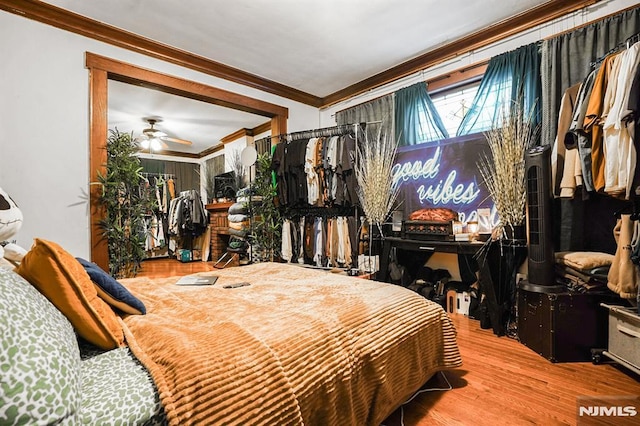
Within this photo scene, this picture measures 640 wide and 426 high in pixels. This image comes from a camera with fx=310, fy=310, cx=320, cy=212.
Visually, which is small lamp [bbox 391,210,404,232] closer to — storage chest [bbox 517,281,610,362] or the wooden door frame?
storage chest [bbox 517,281,610,362]

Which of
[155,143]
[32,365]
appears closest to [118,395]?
[32,365]

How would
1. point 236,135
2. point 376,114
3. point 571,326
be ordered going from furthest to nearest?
1. point 236,135
2. point 376,114
3. point 571,326

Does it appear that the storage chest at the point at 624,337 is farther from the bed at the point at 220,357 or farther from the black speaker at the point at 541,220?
the bed at the point at 220,357

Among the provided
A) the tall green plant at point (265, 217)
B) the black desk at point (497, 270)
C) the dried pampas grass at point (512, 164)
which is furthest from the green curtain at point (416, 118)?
the tall green plant at point (265, 217)

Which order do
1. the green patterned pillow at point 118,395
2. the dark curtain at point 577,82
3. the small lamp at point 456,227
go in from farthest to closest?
the small lamp at point 456,227
the dark curtain at point 577,82
the green patterned pillow at point 118,395

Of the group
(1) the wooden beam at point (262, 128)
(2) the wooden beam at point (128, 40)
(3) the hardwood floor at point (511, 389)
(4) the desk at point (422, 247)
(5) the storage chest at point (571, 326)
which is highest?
(2) the wooden beam at point (128, 40)

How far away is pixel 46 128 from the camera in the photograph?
2.59m

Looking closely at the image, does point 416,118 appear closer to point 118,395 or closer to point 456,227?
point 456,227

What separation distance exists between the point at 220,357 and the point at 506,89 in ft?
10.4

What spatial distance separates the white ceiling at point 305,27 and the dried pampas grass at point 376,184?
0.99m

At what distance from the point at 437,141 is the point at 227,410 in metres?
3.18

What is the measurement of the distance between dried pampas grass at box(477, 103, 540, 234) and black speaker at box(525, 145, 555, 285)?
0.12m

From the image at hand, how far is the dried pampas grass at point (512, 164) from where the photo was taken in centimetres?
244

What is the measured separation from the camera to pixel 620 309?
70.5 inches
